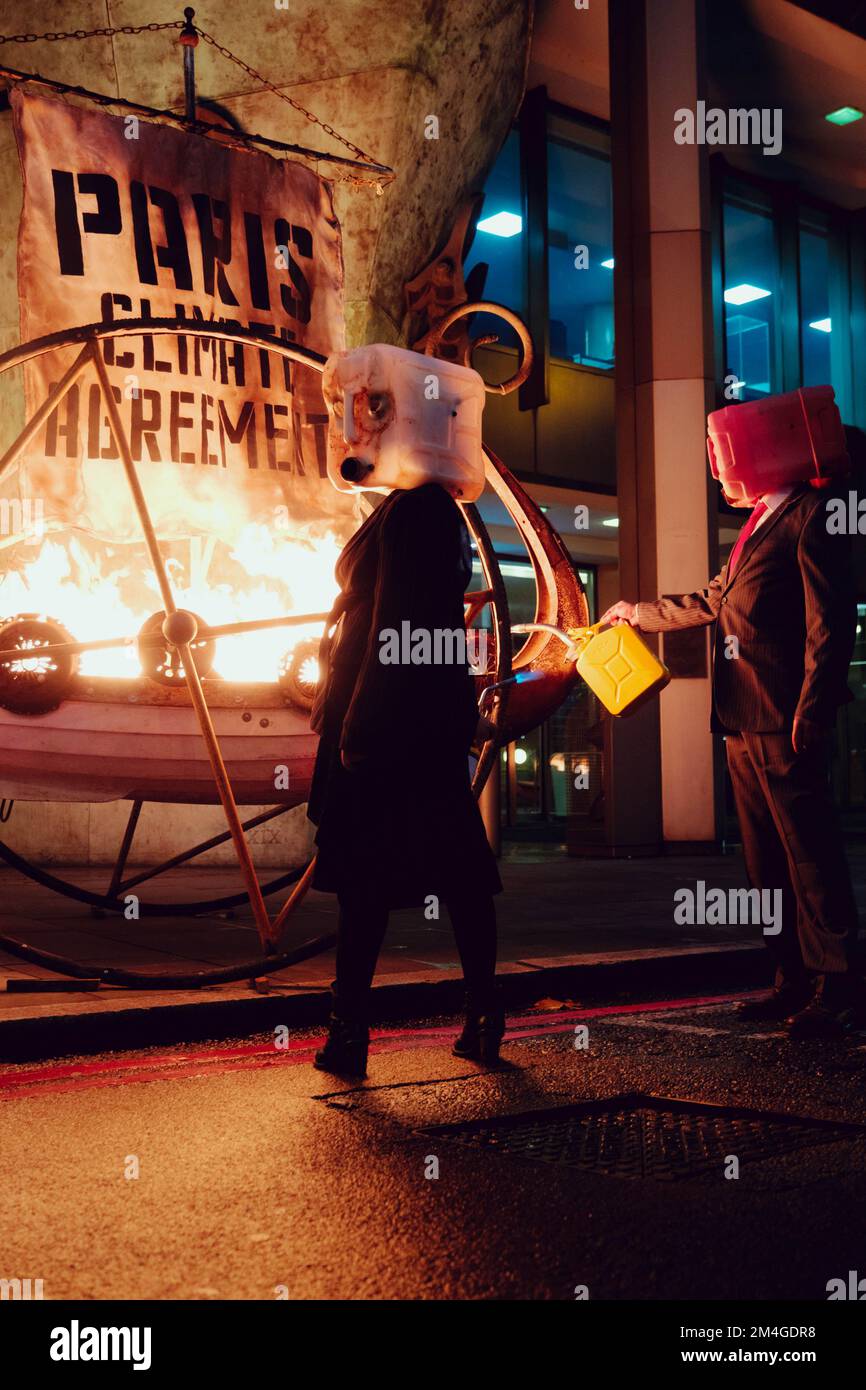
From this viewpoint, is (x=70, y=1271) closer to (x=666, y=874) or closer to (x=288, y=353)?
(x=288, y=353)

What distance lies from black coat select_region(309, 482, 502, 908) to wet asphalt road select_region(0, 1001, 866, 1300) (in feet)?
Result: 2.08

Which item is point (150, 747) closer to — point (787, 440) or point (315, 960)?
point (315, 960)

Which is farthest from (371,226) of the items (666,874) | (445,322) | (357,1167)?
(357,1167)

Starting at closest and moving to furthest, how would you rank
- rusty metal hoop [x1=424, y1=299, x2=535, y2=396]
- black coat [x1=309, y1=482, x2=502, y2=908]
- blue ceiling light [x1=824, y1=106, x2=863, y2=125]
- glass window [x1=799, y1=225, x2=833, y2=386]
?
black coat [x1=309, y1=482, x2=502, y2=908] → rusty metal hoop [x1=424, y1=299, x2=535, y2=396] → blue ceiling light [x1=824, y1=106, x2=863, y2=125] → glass window [x1=799, y1=225, x2=833, y2=386]

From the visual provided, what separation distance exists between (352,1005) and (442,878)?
0.47m

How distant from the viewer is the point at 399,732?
14.1ft

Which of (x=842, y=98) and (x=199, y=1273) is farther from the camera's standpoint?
(x=842, y=98)

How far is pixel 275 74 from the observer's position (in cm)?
934

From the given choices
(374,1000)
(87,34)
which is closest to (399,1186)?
(374,1000)

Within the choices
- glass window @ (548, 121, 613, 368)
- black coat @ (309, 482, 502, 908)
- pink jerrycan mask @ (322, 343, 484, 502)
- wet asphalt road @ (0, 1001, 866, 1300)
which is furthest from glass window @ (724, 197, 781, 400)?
wet asphalt road @ (0, 1001, 866, 1300)

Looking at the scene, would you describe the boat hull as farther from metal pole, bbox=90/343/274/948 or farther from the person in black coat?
the person in black coat

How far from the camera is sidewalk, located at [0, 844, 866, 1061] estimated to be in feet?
16.2

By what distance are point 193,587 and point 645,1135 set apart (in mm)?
3741

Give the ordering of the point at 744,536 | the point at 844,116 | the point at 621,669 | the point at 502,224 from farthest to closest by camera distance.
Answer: the point at 844,116
the point at 502,224
the point at 744,536
the point at 621,669
